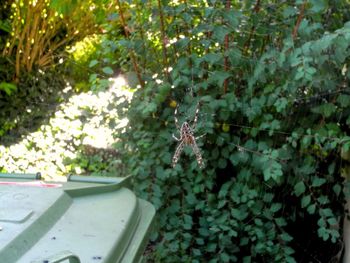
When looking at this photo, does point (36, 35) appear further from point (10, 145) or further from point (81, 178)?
point (81, 178)

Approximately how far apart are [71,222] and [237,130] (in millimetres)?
1766

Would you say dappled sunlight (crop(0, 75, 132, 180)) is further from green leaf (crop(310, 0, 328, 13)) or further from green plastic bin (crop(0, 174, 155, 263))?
green plastic bin (crop(0, 174, 155, 263))

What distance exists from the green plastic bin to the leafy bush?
1008 mm

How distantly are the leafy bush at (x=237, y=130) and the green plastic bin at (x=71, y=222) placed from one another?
1.01 meters

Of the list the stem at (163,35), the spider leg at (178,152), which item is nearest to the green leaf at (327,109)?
the spider leg at (178,152)

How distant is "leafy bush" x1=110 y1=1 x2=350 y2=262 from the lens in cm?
332

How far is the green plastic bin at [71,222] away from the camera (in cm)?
190

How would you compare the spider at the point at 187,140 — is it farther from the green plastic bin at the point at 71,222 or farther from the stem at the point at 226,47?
the green plastic bin at the point at 71,222

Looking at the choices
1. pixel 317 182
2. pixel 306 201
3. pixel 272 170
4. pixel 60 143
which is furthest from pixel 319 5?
pixel 60 143

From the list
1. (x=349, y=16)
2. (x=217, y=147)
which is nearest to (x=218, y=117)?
(x=217, y=147)

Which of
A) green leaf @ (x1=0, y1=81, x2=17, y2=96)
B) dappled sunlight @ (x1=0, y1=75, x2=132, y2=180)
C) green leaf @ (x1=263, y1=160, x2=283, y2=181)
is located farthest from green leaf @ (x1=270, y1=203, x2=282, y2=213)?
green leaf @ (x1=0, y1=81, x2=17, y2=96)

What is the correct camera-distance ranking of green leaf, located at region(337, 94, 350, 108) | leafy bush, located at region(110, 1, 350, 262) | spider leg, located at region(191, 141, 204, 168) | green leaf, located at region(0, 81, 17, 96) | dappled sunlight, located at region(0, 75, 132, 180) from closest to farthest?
green leaf, located at region(337, 94, 350, 108), leafy bush, located at region(110, 1, 350, 262), spider leg, located at region(191, 141, 204, 168), dappled sunlight, located at region(0, 75, 132, 180), green leaf, located at region(0, 81, 17, 96)

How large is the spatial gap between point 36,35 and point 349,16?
4501 mm

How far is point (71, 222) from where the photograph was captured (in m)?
2.17
